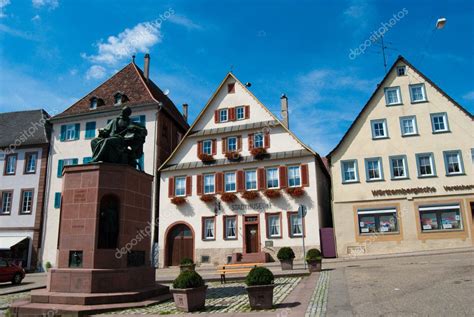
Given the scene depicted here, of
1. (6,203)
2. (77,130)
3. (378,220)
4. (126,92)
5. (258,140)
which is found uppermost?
(126,92)

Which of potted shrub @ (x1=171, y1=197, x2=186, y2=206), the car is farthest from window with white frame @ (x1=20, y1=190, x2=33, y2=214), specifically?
the car

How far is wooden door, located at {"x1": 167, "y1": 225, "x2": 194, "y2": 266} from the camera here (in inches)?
1179

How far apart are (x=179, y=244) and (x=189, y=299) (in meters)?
21.0

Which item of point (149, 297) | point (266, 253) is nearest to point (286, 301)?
point (149, 297)

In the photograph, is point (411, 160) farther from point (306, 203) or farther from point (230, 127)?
point (230, 127)

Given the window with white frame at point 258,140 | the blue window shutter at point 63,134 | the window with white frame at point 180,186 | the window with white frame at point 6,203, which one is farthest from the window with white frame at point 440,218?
the window with white frame at point 6,203

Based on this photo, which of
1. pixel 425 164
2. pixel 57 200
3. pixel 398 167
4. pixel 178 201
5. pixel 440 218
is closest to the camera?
pixel 440 218

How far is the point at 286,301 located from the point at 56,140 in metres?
31.4

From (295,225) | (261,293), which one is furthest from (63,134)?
(261,293)

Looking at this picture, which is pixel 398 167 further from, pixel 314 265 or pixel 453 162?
pixel 314 265

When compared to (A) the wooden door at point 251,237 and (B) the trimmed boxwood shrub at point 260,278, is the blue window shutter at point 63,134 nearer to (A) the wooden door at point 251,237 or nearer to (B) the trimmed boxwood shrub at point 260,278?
(A) the wooden door at point 251,237

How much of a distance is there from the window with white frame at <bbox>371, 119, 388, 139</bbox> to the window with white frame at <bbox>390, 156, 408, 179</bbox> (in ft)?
5.66

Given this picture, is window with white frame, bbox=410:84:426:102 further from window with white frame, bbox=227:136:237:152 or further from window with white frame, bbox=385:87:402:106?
window with white frame, bbox=227:136:237:152

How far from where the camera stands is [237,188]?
29.7 m
